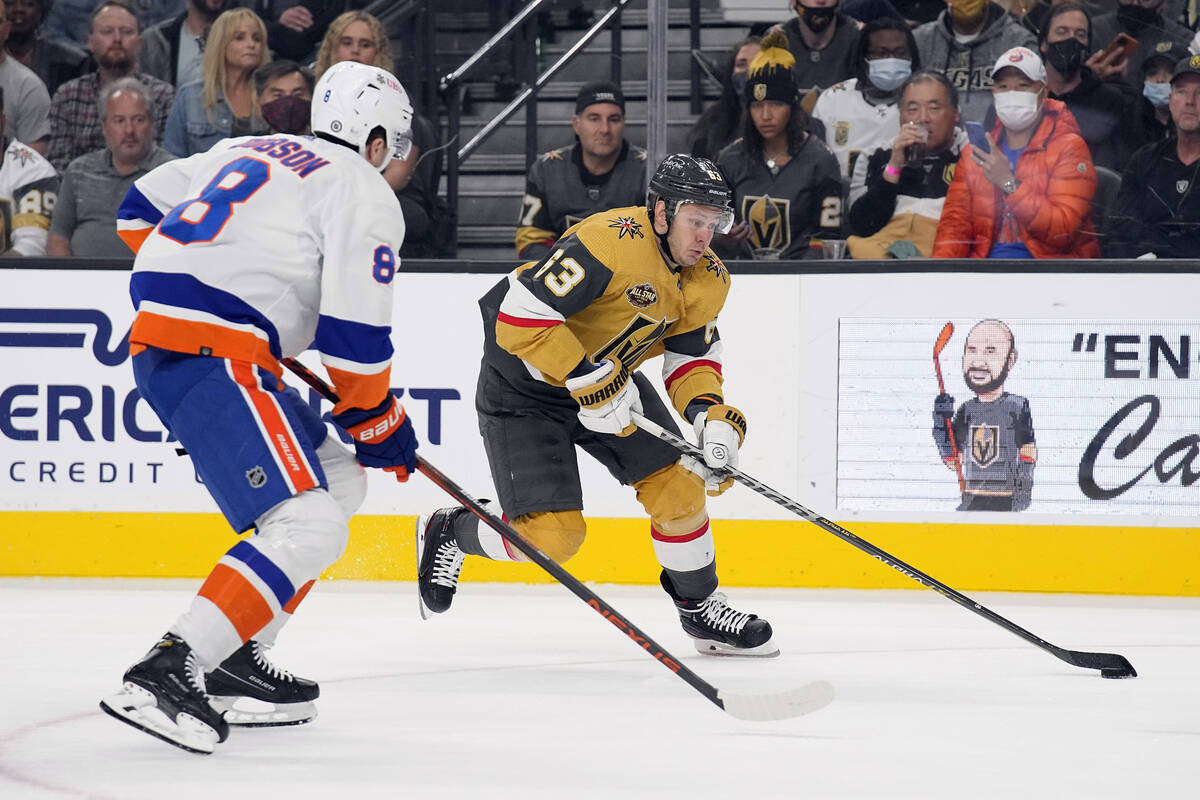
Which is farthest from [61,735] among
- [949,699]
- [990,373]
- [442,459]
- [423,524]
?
[990,373]

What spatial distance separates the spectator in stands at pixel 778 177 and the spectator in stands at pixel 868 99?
0.26 ft

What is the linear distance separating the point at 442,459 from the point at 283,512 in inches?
83.1

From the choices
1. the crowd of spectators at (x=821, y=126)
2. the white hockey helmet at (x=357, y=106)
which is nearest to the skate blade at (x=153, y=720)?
the white hockey helmet at (x=357, y=106)

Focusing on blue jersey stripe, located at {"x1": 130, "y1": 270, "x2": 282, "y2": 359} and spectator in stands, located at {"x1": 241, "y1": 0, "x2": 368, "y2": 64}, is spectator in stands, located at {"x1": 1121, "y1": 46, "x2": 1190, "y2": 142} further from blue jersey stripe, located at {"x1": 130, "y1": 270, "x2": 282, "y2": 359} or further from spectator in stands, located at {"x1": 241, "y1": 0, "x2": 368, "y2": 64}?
blue jersey stripe, located at {"x1": 130, "y1": 270, "x2": 282, "y2": 359}

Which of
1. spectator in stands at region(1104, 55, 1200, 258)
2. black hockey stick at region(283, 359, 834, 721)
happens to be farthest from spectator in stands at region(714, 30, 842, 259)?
black hockey stick at region(283, 359, 834, 721)

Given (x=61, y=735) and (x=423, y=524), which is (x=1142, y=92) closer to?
(x=423, y=524)

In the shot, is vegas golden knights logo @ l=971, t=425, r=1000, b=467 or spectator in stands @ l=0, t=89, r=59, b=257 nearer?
vegas golden knights logo @ l=971, t=425, r=1000, b=467

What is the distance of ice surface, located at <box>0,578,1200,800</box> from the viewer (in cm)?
214

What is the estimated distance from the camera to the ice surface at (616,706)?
7.02 ft

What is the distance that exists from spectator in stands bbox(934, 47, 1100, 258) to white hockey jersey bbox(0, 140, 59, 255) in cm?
299

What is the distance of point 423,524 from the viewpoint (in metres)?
3.58

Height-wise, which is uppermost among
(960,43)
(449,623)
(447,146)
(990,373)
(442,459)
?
(960,43)

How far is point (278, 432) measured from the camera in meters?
2.32

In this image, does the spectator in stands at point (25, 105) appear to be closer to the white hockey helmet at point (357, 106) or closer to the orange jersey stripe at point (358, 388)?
the white hockey helmet at point (357, 106)
